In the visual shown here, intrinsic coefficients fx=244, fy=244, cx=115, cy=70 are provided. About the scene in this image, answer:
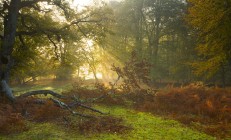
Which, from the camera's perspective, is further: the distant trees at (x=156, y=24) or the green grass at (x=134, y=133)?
the distant trees at (x=156, y=24)

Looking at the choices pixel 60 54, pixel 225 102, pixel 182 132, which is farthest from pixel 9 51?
pixel 225 102

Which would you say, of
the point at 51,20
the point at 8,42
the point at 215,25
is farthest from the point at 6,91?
the point at 215,25

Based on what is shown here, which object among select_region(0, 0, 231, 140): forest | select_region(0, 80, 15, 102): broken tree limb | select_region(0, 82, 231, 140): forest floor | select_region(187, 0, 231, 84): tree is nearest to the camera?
select_region(0, 82, 231, 140): forest floor

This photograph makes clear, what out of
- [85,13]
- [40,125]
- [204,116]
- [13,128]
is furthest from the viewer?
[85,13]

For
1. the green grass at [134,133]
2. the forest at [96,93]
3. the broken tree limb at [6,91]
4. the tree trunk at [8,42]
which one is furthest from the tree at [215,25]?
the broken tree limb at [6,91]

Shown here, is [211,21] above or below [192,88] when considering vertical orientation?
above

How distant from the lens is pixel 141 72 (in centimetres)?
1302

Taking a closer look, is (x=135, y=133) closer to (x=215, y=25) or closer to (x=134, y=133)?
(x=134, y=133)

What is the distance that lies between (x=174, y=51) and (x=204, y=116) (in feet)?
80.7

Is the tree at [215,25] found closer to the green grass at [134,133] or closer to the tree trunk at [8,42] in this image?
the green grass at [134,133]

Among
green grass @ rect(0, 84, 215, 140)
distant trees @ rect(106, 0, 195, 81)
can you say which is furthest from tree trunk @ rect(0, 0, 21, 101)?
distant trees @ rect(106, 0, 195, 81)

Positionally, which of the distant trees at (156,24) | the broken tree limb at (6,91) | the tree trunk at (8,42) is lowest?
the broken tree limb at (6,91)

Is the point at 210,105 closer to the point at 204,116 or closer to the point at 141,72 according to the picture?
the point at 204,116

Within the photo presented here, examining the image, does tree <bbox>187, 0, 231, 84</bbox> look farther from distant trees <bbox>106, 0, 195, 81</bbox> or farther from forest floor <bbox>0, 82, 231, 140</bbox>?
distant trees <bbox>106, 0, 195, 81</bbox>
